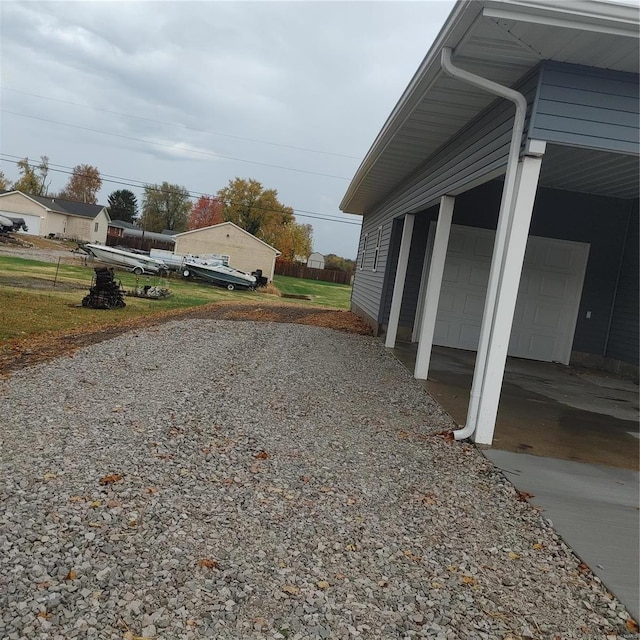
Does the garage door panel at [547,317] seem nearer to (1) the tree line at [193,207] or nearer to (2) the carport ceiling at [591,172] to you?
(2) the carport ceiling at [591,172]

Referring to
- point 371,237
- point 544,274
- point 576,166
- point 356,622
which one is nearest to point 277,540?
point 356,622

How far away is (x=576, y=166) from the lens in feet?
25.9

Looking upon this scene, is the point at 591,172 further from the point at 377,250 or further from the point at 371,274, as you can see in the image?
the point at 371,274

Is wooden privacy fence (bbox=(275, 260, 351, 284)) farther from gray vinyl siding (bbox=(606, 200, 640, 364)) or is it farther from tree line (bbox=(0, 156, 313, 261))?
gray vinyl siding (bbox=(606, 200, 640, 364))

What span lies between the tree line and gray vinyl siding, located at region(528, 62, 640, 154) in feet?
169

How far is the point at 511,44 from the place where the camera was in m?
4.37

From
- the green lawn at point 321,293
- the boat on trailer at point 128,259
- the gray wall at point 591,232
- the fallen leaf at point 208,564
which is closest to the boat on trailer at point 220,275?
the boat on trailer at point 128,259

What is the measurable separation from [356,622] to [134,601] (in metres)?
0.88

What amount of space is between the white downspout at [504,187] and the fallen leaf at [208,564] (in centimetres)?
283

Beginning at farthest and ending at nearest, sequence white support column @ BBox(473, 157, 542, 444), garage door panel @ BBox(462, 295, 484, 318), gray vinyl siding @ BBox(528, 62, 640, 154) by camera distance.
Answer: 1. garage door panel @ BBox(462, 295, 484, 318)
2. white support column @ BBox(473, 157, 542, 444)
3. gray vinyl siding @ BBox(528, 62, 640, 154)

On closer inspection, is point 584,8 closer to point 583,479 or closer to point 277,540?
point 583,479

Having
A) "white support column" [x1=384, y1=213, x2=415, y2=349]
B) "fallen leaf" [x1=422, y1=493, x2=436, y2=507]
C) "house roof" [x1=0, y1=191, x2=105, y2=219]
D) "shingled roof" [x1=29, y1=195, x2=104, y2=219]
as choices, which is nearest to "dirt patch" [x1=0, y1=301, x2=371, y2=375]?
"white support column" [x1=384, y1=213, x2=415, y2=349]

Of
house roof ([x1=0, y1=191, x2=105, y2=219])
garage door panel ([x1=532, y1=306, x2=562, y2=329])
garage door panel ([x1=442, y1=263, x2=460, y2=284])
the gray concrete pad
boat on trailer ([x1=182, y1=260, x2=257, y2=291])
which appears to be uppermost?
house roof ([x1=0, y1=191, x2=105, y2=219])

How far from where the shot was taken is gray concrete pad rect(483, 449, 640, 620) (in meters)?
2.97
